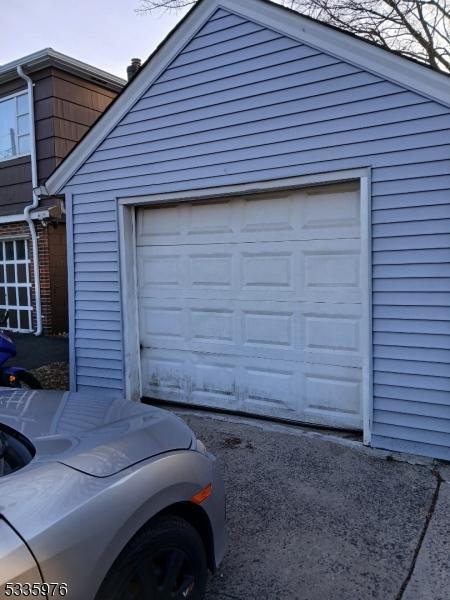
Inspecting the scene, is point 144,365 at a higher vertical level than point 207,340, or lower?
lower

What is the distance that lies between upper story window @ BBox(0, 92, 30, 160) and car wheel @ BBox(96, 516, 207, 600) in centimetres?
935

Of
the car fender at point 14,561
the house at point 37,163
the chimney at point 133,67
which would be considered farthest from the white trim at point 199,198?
the house at point 37,163

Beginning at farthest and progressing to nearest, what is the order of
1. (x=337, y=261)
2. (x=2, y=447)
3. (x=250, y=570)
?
(x=337, y=261) → (x=250, y=570) → (x=2, y=447)

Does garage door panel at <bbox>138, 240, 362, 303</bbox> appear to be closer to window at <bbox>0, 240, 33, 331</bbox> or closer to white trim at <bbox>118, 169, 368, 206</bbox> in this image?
white trim at <bbox>118, 169, 368, 206</bbox>

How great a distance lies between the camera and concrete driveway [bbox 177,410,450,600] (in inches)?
99.2

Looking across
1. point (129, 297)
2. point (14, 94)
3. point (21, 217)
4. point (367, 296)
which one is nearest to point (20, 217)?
point (21, 217)

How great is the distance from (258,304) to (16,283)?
22.8ft

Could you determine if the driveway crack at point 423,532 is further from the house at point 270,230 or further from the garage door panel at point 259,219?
the garage door panel at point 259,219

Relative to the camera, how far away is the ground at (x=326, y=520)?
253cm

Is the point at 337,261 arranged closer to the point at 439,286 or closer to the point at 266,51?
the point at 439,286

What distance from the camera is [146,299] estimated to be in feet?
18.7

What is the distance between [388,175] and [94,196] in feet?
11.3

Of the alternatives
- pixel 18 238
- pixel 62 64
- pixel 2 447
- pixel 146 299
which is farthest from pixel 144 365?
pixel 62 64

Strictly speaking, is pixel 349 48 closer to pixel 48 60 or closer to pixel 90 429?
pixel 90 429
